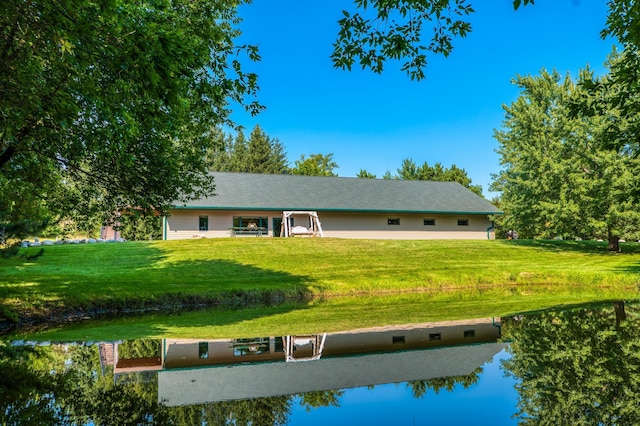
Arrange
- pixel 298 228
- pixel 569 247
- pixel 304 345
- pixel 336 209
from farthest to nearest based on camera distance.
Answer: pixel 336 209
pixel 298 228
pixel 569 247
pixel 304 345

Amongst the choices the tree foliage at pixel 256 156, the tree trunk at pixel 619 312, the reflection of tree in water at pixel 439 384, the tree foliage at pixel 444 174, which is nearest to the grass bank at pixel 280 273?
the tree trunk at pixel 619 312

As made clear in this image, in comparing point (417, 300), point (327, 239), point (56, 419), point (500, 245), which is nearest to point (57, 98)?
point (56, 419)

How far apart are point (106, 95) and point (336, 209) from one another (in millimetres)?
27590

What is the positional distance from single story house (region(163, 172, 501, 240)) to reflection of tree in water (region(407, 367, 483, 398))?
25.5m

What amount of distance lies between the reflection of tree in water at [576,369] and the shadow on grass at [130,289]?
8.49 m

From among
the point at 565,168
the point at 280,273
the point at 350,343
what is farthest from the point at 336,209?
the point at 350,343

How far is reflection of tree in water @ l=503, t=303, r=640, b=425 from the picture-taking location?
183 inches

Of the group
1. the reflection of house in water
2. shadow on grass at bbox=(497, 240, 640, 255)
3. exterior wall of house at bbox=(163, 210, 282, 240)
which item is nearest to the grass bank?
shadow on grass at bbox=(497, 240, 640, 255)

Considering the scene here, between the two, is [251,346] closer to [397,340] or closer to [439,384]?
[397,340]

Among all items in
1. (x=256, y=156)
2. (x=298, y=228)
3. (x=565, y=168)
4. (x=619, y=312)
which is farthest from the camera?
A: (x=256, y=156)

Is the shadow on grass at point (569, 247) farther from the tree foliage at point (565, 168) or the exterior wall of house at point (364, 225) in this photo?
the exterior wall of house at point (364, 225)

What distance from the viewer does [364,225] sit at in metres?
34.4

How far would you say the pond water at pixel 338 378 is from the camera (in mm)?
4727

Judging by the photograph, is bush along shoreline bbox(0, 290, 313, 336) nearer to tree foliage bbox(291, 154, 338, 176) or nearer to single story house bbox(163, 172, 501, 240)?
single story house bbox(163, 172, 501, 240)
